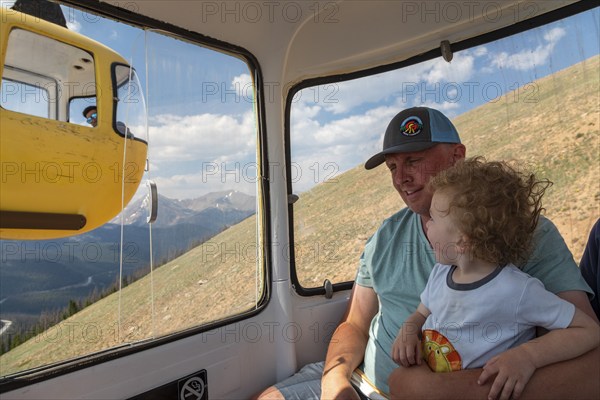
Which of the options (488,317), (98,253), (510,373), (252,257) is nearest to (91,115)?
(98,253)

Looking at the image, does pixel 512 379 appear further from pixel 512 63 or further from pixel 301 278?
pixel 512 63

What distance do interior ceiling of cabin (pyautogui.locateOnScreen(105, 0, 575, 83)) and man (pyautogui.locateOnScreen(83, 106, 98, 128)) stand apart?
596mm

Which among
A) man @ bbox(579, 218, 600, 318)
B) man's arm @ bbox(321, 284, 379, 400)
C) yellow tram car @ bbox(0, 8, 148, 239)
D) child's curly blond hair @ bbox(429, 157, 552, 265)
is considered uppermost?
yellow tram car @ bbox(0, 8, 148, 239)

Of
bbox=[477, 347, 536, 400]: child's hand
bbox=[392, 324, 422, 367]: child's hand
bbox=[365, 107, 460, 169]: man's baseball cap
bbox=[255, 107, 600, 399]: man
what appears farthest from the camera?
bbox=[365, 107, 460, 169]: man's baseball cap

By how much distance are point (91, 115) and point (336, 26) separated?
1426 millimetres

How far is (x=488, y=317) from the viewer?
1312 mm

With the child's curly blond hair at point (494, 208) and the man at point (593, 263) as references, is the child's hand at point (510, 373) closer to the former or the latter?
the child's curly blond hair at point (494, 208)

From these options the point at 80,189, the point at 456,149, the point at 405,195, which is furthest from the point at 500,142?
the point at 80,189

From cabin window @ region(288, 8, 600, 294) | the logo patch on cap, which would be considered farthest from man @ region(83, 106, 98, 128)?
the logo patch on cap

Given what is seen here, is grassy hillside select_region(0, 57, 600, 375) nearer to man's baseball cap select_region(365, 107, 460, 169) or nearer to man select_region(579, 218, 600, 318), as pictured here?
man's baseball cap select_region(365, 107, 460, 169)

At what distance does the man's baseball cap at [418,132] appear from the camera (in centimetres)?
191

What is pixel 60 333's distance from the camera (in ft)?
5.45

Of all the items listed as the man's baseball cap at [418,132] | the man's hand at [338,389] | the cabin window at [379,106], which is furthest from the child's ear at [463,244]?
the cabin window at [379,106]

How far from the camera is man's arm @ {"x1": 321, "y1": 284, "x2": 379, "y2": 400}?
180 centimetres
